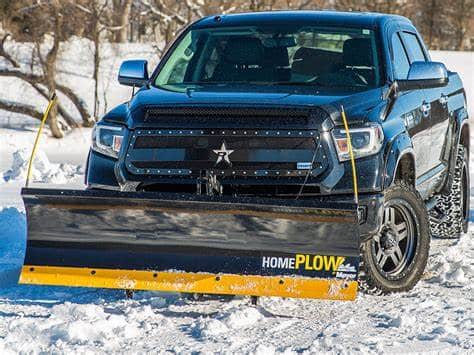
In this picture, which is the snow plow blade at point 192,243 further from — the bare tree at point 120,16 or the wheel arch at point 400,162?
the bare tree at point 120,16

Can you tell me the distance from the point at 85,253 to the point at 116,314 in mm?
374

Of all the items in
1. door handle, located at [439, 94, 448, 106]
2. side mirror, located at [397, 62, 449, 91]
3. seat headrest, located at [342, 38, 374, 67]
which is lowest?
door handle, located at [439, 94, 448, 106]

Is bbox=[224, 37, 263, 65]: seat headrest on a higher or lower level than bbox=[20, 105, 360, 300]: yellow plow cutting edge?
higher

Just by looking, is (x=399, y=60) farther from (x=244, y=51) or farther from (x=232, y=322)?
(x=232, y=322)

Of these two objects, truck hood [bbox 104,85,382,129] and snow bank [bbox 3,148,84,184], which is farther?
snow bank [bbox 3,148,84,184]

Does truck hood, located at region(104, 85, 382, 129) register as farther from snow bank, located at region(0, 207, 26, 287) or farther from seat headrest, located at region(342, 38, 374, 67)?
snow bank, located at region(0, 207, 26, 287)

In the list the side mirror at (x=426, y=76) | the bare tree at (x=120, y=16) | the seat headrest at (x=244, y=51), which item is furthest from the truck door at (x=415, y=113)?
the bare tree at (x=120, y=16)

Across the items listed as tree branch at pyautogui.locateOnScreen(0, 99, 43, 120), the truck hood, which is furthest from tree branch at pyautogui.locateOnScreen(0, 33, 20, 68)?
the truck hood

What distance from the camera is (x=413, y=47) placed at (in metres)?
8.45

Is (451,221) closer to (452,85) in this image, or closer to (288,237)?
(452,85)

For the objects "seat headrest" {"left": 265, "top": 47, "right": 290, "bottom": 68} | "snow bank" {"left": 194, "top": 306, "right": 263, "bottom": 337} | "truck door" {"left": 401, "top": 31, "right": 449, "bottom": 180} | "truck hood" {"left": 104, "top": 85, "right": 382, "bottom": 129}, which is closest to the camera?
"snow bank" {"left": 194, "top": 306, "right": 263, "bottom": 337}

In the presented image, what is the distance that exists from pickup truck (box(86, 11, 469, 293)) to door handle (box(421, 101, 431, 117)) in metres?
0.02

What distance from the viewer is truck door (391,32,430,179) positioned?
274 inches

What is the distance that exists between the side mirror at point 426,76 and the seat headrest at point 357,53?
31 centimetres
